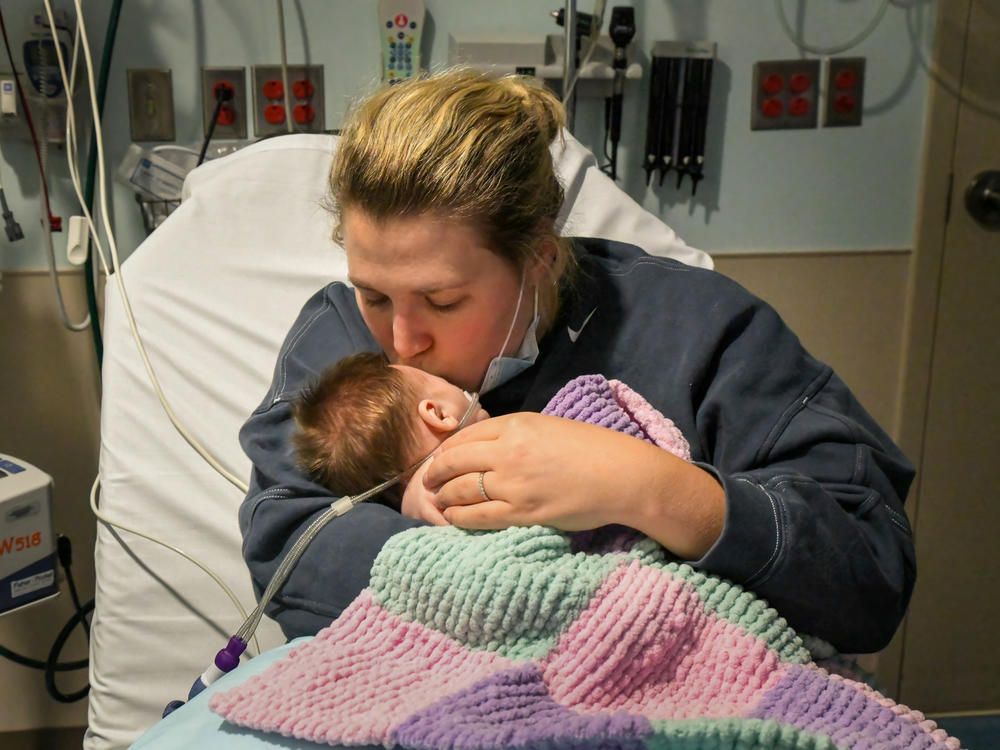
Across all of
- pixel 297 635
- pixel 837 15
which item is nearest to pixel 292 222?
pixel 297 635

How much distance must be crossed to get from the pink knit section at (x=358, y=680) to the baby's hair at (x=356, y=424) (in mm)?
199

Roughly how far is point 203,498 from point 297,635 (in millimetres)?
530

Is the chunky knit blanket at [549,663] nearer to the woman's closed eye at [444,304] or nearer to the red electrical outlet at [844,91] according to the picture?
the woman's closed eye at [444,304]

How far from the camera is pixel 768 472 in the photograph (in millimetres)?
1130

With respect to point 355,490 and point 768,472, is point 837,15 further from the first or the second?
point 355,490

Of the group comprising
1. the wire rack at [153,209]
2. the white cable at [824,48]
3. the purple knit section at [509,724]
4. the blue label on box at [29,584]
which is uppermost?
the white cable at [824,48]

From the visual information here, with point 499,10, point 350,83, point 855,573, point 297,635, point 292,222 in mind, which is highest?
point 499,10

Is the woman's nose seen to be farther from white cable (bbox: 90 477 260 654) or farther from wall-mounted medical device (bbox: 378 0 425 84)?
wall-mounted medical device (bbox: 378 0 425 84)

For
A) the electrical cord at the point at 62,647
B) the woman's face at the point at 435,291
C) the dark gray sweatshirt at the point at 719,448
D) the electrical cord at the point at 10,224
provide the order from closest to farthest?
the dark gray sweatshirt at the point at 719,448, the woman's face at the point at 435,291, the electrical cord at the point at 10,224, the electrical cord at the point at 62,647

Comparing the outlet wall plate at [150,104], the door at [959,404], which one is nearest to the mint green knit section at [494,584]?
the outlet wall plate at [150,104]

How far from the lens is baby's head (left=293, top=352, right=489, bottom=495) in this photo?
1170 millimetres

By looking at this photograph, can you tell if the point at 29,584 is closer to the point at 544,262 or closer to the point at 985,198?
the point at 544,262

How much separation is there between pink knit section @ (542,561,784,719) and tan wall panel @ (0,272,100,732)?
162 centimetres

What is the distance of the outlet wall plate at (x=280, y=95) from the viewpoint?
6.77ft
